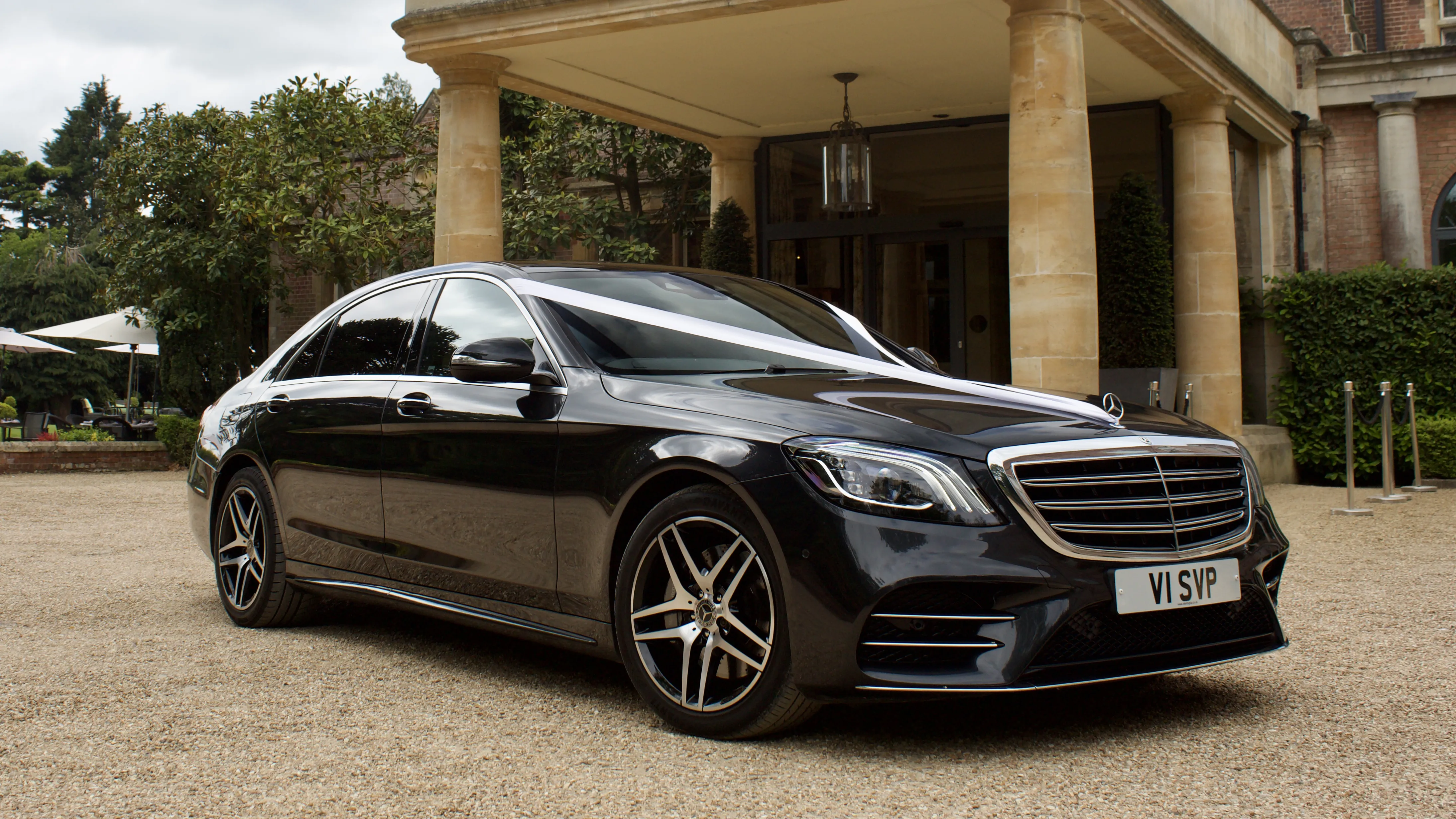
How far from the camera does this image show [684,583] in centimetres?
380

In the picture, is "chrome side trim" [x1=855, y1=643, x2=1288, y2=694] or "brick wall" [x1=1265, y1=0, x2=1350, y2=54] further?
"brick wall" [x1=1265, y1=0, x2=1350, y2=54]

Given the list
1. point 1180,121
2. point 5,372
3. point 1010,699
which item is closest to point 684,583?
point 1010,699

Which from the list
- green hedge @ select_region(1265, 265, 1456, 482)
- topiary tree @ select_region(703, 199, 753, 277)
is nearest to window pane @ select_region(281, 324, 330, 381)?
topiary tree @ select_region(703, 199, 753, 277)

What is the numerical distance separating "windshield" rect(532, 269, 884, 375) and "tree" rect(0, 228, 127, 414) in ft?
151

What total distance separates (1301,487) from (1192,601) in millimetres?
12916

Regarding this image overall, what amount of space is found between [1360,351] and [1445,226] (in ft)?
13.7

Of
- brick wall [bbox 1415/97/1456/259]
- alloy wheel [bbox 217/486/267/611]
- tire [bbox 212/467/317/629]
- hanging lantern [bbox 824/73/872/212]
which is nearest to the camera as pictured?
tire [bbox 212/467/317/629]

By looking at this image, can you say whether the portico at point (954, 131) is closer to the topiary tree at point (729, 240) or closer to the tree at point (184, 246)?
the topiary tree at point (729, 240)

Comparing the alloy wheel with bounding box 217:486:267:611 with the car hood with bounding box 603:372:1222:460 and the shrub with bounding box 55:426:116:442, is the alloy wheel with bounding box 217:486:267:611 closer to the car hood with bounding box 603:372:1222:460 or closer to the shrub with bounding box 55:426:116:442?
the car hood with bounding box 603:372:1222:460

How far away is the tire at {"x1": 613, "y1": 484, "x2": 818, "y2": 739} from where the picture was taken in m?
3.57

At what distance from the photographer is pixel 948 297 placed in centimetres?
1670

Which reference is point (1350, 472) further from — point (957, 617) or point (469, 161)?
point (957, 617)

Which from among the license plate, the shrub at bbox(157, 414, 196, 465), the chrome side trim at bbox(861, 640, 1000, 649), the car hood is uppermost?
the shrub at bbox(157, 414, 196, 465)

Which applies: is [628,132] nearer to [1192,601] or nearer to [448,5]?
[448,5]
